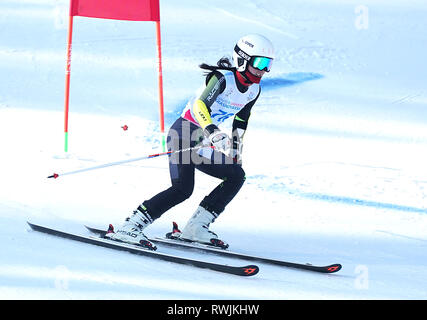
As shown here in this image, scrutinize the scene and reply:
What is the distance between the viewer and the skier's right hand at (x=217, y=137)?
155 inches

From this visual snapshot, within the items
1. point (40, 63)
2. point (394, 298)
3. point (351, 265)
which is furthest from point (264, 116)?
point (394, 298)

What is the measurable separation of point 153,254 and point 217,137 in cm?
72

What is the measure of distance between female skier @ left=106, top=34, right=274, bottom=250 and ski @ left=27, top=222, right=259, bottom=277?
0.07 metres

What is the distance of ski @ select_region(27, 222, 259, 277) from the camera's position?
12.2 ft

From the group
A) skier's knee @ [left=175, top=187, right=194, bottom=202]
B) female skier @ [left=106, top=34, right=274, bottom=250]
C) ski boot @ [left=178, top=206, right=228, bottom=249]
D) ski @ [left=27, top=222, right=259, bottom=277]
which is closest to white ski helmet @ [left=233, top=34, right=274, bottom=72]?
female skier @ [left=106, top=34, right=274, bottom=250]

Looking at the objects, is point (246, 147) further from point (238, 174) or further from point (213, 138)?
point (213, 138)

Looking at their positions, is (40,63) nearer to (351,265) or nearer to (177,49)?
(177,49)

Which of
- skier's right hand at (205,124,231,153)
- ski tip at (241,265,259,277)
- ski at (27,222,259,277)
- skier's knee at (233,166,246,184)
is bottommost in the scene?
ski tip at (241,265,259,277)

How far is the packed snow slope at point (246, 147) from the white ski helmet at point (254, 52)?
112cm

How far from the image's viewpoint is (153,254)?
3.95m

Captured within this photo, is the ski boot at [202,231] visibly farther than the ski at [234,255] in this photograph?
Yes

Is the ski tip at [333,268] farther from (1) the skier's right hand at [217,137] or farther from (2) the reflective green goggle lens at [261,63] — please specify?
(2) the reflective green goggle lens at [261,63]

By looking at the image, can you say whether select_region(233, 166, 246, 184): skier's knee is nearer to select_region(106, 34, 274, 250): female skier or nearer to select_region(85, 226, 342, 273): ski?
select_region(106, 34, 274, 250): female skier

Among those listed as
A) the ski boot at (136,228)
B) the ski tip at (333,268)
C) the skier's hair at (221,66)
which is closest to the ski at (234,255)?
the ski tip at (333,268)
